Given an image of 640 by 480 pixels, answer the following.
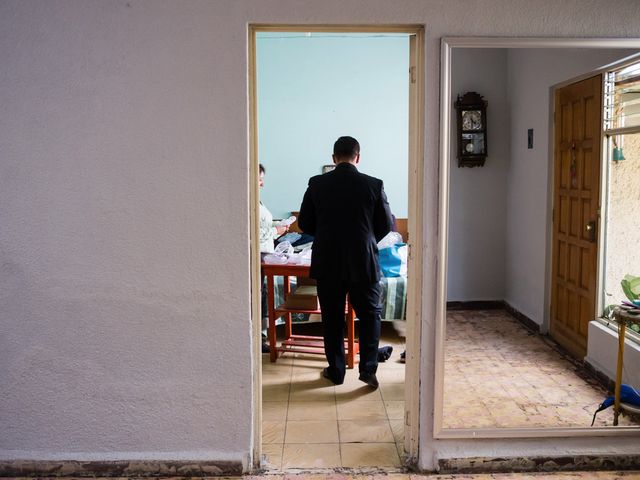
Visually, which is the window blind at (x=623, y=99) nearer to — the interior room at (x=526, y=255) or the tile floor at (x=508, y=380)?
the interior room at (x=526, y=255)

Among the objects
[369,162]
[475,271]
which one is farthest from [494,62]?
[369,162]

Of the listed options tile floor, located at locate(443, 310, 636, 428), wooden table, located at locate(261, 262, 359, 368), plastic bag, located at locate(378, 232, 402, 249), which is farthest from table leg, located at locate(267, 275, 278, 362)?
A: tile floor, located at locate(443, 310, 636, 428)

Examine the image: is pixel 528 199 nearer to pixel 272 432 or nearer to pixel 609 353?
pixel 609 353

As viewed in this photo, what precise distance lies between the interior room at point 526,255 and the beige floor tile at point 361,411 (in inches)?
20.5

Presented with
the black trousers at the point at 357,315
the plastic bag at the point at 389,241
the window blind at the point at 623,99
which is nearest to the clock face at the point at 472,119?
the window blind at the point at 623,99

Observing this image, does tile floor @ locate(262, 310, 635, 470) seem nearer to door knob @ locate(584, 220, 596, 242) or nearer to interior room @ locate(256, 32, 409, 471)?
door knob @ locate(584, 220, 596, 242)

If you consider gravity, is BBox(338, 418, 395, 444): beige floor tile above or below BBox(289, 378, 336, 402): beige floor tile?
below

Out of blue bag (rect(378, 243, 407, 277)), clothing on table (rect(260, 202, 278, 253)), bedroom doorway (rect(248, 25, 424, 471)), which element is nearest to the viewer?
bedroom doorway (rect(248, 25, 424, 471))

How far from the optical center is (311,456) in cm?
332

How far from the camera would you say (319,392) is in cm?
425

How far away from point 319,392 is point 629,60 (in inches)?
106

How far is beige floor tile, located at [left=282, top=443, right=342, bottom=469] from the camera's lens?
3234 mm

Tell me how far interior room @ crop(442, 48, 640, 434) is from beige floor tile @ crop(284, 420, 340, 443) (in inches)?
26.7

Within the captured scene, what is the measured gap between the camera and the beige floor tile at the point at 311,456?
10.6 ft
